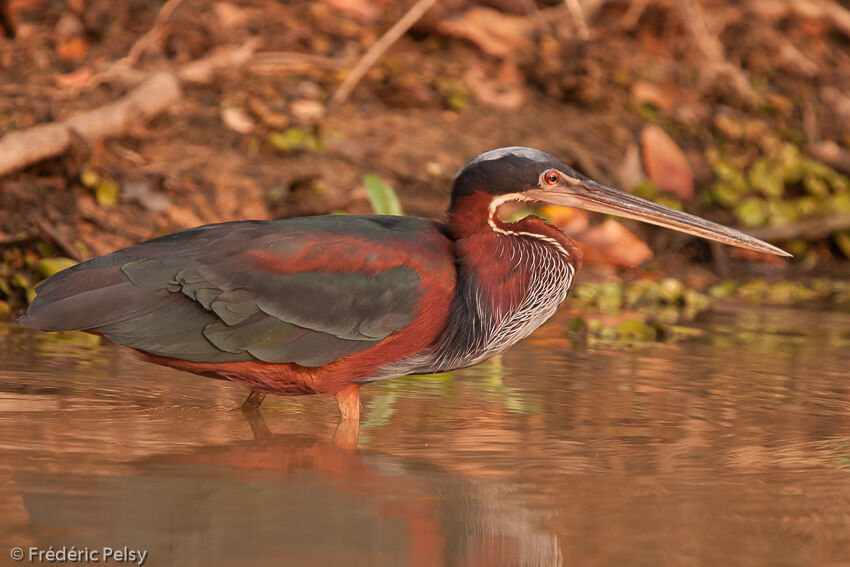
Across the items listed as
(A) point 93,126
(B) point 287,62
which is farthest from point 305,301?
(B) point 287,62

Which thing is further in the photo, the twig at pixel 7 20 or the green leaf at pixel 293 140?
the twig at pixel 7 20

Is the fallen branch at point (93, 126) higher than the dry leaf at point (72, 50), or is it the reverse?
the dry leaf at point (72, 50)

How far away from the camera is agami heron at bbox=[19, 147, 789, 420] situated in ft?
15.3

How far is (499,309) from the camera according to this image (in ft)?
16.0

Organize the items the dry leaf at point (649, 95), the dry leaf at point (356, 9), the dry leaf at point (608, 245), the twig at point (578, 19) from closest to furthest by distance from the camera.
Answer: the dry leaf at point (608, 245)
the twig at point (578, 19)
the dry leaf at point (356, 9)
the dry leaf at point (649, 95)

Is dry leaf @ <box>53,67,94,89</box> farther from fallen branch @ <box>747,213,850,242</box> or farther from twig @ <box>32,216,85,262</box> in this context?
fallen branch @ <box>747,213,850,242</box>

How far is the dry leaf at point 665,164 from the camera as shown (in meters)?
10.4

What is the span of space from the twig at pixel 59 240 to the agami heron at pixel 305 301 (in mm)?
2458

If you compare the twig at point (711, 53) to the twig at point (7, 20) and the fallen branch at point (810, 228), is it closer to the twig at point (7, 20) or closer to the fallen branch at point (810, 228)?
the fallen branch at point (810, 228)

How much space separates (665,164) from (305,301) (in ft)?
21.0

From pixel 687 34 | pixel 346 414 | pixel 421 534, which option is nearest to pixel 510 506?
pixel 421 534

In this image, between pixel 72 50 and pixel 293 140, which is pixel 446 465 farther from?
pixel 72 50

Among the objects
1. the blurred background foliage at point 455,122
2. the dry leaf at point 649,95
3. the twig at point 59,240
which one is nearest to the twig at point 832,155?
the blurred background foliage at point 455,122

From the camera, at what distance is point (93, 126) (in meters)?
8.25
